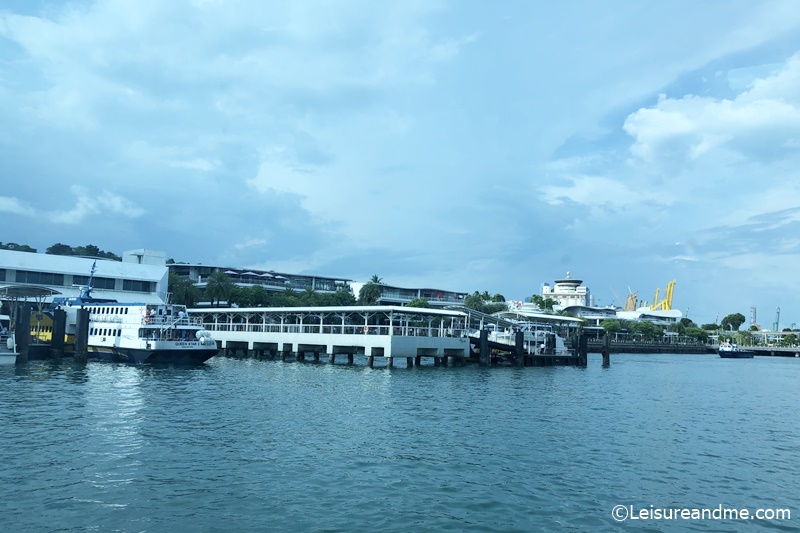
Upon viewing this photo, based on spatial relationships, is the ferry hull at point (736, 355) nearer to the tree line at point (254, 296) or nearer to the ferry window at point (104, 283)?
the tree line at point (254, 296)

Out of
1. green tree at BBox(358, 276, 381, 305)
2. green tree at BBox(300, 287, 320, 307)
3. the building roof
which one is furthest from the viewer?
green tree at BBox(358, 276, 381, 305)

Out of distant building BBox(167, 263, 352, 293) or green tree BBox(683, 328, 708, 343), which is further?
green tree BBox(683, 328, 708, 343)

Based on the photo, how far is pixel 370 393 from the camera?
4147 centimetres

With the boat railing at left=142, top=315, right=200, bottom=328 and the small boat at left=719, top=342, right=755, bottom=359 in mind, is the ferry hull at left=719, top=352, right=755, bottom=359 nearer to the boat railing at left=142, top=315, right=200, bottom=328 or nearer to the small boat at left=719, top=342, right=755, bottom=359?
the small boat at left=719, top=342, right=755, bottom=359

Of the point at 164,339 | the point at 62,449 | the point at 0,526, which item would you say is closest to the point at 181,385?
the point at 164,339

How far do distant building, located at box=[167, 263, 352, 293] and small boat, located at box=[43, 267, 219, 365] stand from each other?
7279 centimetres

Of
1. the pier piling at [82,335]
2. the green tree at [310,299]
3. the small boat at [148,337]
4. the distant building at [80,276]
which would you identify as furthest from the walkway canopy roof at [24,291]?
the green tree at [310,299]

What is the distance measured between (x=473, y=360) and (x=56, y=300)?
158 ft

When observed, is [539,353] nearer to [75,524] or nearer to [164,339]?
[164,339]

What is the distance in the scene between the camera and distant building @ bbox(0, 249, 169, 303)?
8800 cm

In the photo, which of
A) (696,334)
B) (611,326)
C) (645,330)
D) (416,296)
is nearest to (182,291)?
(416,296)

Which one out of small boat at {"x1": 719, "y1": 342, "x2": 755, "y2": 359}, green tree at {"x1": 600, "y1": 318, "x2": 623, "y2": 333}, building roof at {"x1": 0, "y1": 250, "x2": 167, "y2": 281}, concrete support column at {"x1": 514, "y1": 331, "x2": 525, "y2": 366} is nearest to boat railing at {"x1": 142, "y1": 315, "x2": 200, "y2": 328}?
concrete support column at {"x1": 514, "y1": 331, "x2": 525, "y2": 366}

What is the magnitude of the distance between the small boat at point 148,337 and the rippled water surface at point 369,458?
498 inches

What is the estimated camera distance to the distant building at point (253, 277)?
139875mm
